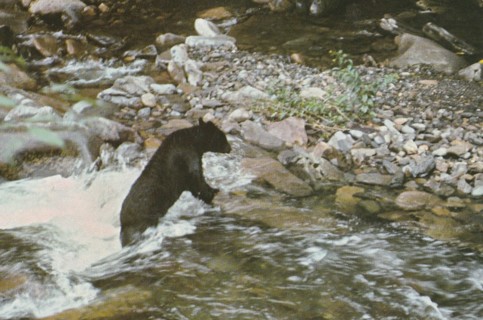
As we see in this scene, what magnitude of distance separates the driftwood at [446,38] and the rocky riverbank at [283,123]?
176cm

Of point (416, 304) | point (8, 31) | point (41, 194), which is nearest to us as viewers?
point (416, 304)

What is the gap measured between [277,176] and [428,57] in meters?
5.27

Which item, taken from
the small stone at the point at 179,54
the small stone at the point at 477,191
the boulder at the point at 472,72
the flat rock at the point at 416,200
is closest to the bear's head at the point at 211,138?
the flat rock at the point at 416,200

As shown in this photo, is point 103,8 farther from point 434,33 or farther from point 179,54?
point 434,33

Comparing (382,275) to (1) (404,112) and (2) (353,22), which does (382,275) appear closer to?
(1) (404,112)

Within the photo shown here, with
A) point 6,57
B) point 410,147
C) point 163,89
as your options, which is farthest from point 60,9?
point 6,57

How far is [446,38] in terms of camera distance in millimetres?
10984

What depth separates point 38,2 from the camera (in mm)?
13922

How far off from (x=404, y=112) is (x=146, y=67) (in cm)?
522

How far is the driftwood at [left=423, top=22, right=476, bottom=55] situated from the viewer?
1060cm

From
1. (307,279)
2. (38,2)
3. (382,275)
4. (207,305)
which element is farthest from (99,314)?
(38,2)

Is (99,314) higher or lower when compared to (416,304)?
higher

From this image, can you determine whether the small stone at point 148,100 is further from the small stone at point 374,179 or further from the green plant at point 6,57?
the green plant at point 6,57

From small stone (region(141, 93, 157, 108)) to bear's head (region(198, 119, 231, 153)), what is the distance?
2.63m
